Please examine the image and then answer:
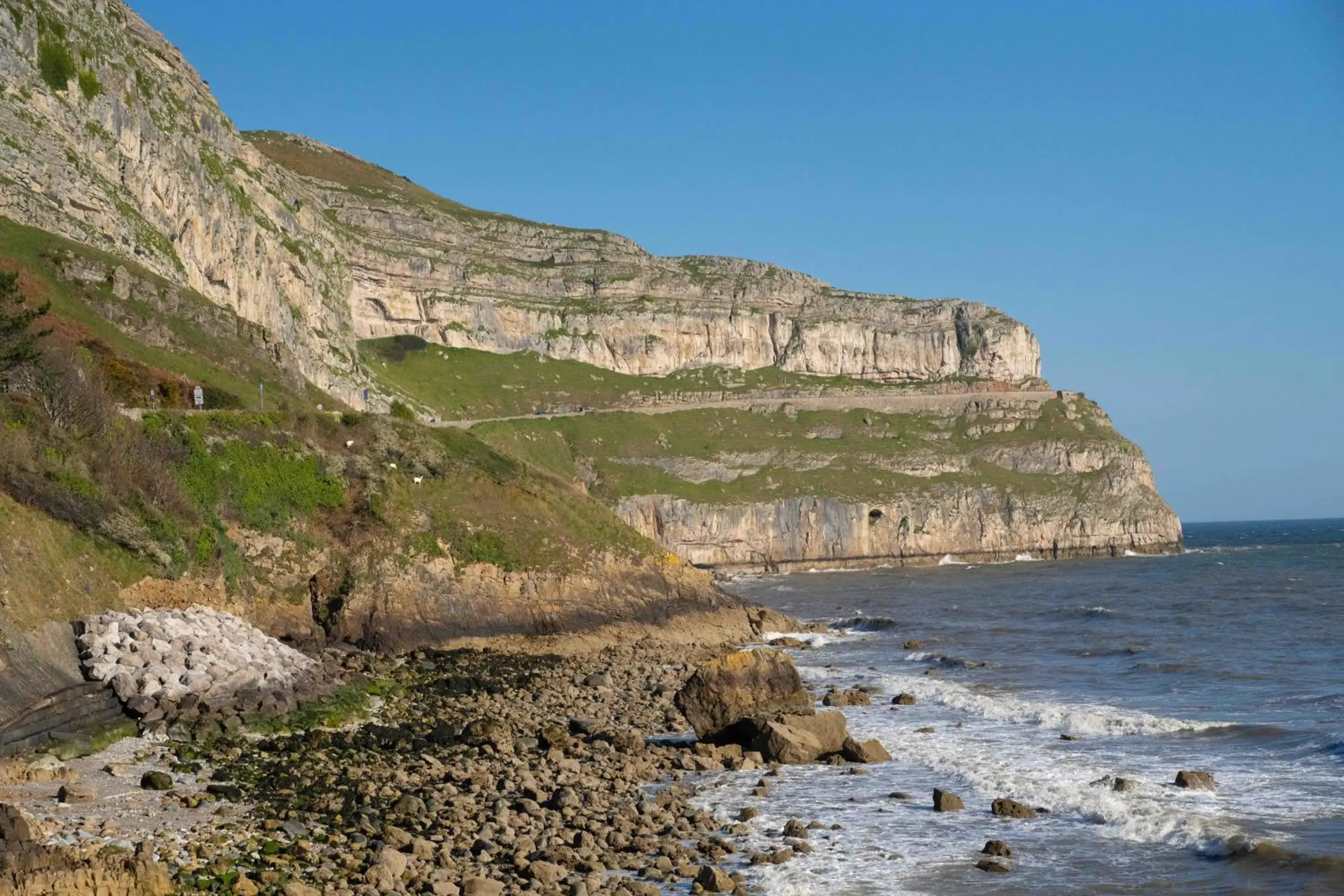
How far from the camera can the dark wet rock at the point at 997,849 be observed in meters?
16.5

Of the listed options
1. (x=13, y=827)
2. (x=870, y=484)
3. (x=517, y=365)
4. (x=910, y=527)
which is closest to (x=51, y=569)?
(x=13, y=827)

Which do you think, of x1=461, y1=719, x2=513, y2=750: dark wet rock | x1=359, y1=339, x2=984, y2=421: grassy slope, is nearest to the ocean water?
x1=461, y1=719, x2=513, y2=750: dark wet rock

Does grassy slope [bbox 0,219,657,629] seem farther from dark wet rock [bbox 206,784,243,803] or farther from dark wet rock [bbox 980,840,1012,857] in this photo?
dark wet rock [bbox 980,840,1012,857]

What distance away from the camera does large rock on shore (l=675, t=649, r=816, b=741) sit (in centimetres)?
2394

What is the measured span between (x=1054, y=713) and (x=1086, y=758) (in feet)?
15.7

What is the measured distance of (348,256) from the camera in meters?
130

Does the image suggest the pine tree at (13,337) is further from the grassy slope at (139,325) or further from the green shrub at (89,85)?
the green shrub at (89,85)

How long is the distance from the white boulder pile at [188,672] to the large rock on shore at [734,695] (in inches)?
342

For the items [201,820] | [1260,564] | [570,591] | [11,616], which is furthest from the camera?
[1260,564]

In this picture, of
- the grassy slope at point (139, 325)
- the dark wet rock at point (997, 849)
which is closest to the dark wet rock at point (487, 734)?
the dark wet rock at point (997, 849)

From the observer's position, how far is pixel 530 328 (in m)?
141

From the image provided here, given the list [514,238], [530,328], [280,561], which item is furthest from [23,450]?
[514,238]

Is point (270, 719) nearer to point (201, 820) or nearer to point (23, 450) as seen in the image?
point (201, 820)

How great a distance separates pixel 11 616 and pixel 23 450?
689 cm
